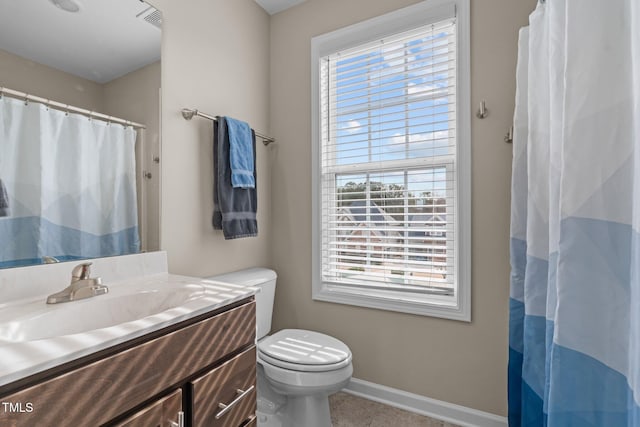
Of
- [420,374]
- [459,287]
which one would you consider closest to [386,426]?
[420,374]

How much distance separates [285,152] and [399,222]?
2.94ft

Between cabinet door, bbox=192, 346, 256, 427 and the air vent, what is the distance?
4.79 ft

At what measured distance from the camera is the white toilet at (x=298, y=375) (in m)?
1.31

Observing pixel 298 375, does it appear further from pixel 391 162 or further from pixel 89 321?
pixel 391 162

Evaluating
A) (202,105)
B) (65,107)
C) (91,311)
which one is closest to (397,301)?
(91,311)

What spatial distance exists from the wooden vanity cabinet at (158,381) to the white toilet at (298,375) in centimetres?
27

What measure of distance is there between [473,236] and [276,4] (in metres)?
1.91

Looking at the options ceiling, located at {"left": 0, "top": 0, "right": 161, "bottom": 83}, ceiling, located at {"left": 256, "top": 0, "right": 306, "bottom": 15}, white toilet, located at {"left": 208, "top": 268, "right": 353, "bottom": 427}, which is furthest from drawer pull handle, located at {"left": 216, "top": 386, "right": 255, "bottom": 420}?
ceiling, located at {"left": 256, "top": 0, "right": 306, "bottom": 15}

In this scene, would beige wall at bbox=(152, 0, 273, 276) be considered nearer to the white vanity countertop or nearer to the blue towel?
the blue towel

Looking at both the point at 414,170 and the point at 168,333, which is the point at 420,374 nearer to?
the point at 414,170

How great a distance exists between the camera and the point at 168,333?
81 centimetres

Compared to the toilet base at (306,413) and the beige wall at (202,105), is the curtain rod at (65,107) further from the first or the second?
the toilet base at (306,413)

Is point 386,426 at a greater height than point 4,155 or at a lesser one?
lesser

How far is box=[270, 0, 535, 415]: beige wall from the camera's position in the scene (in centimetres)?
152
